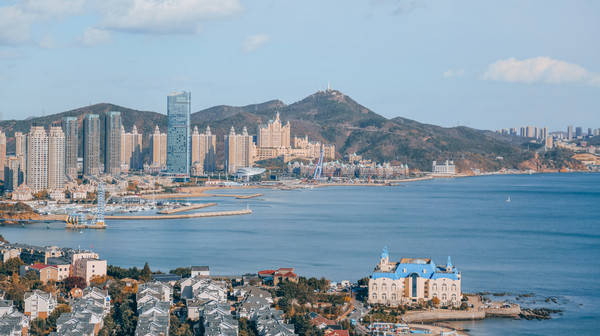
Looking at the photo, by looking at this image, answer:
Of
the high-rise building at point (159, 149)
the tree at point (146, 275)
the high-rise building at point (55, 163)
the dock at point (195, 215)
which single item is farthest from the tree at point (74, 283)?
the high-rise building at point (159, 149)

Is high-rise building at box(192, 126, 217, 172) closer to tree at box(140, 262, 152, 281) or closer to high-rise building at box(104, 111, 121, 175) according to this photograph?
high-rise building at box(104, 111, 121, 175)

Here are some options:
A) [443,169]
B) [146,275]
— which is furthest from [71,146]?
[443,169]

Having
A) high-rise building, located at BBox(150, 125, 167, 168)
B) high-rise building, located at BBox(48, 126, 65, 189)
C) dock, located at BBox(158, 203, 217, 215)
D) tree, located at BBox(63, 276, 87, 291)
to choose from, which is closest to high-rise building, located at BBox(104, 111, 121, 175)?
high-rise building, located at BBox(150, 125, 167, 168)

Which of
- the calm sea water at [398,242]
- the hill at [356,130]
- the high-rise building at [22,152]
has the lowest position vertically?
the calm sea water at [398,242]

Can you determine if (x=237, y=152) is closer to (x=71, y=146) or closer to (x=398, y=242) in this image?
(x=71, y=146)

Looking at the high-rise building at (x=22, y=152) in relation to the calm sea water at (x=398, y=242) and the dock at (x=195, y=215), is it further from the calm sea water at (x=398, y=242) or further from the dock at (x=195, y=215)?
the dock at (x=195, y=215)
